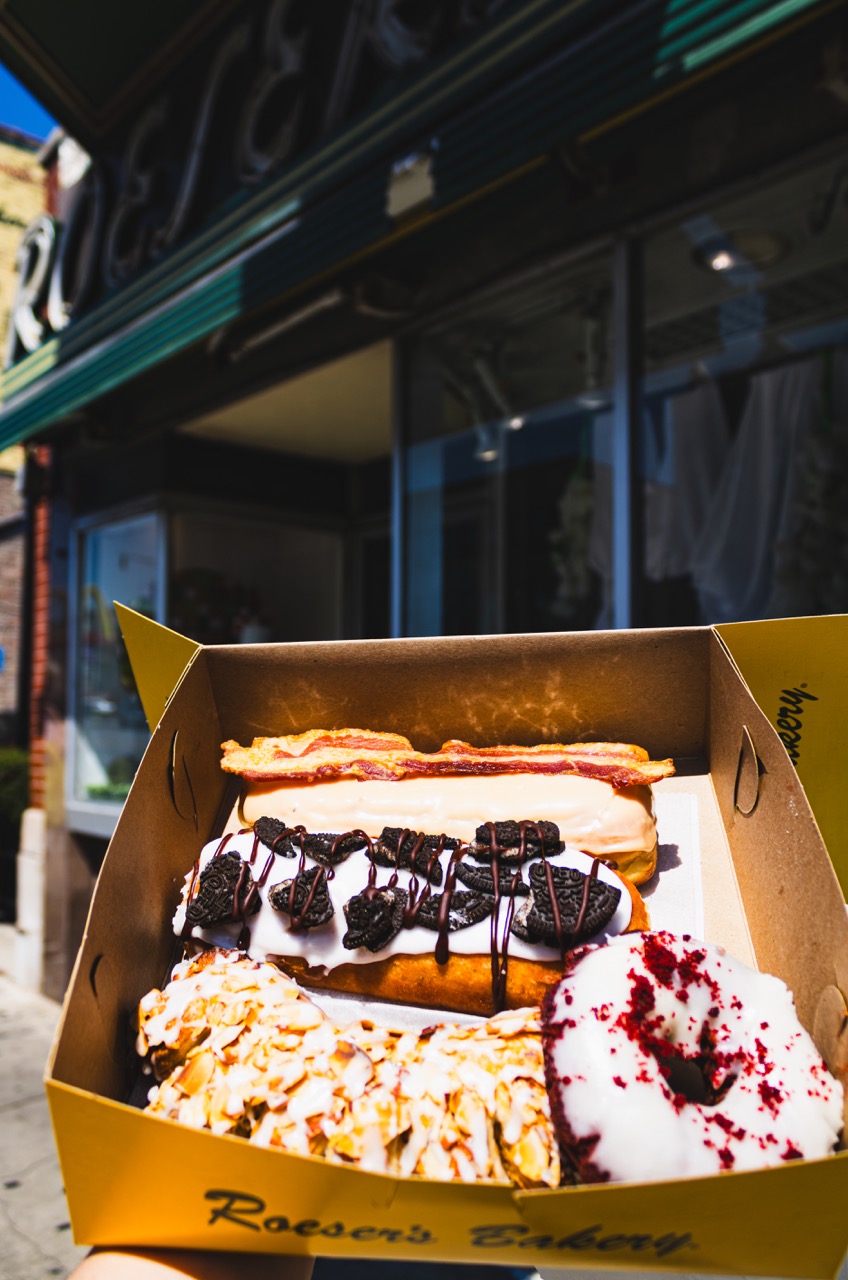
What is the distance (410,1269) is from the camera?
3260 millimetres

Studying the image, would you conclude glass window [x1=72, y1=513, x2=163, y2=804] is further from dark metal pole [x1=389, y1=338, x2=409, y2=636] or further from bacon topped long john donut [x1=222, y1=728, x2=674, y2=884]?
bacon topped long john donut [x1=222, y1=728, x2=674, y2=884]

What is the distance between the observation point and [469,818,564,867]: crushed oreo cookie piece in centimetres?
139

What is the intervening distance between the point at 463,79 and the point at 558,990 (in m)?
3.41

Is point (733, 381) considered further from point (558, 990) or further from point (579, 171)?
point (558, 990)

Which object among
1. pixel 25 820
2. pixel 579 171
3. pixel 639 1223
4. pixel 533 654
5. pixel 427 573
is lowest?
pixel 25 820

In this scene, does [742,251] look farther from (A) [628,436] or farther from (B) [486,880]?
(B) [486,880]

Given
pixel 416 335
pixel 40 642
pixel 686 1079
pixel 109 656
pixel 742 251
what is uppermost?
pixel 742 251

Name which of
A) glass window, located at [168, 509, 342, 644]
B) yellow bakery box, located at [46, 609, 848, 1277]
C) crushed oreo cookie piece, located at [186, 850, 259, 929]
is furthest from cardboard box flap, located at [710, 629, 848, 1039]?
glass window, located at [168, 509, 342, 644]

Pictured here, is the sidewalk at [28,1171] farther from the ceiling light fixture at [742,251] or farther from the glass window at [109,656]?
the ceiling light fixture at [742,251]

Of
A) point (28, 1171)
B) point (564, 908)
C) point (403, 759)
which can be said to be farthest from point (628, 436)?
point (28, 1171)

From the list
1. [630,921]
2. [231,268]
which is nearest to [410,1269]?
[630,921]

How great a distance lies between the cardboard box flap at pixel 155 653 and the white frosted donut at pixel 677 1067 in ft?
2.77

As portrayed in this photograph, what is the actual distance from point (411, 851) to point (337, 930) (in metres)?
0.17

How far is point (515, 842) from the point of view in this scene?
140 cm
